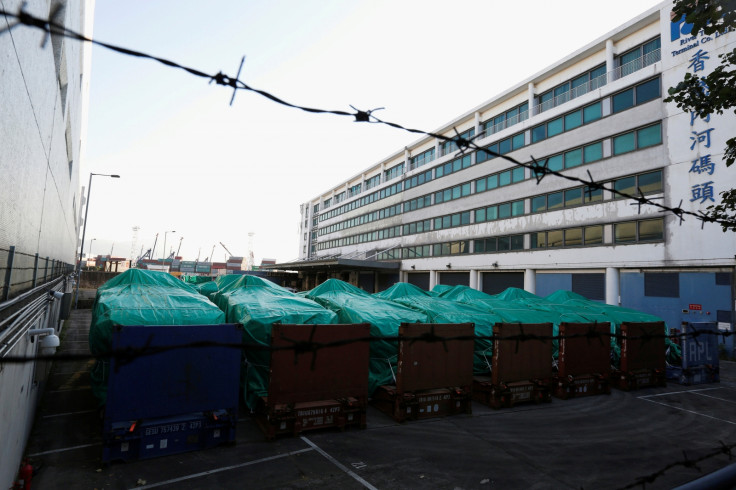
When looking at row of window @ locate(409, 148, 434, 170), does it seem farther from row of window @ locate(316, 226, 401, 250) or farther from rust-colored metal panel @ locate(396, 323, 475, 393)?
rust-colored metal panel @ locate(396, 323, 475, 393)

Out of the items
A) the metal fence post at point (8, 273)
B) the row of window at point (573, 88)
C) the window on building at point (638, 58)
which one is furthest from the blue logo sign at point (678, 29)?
the metal fence post at point (8, 273)

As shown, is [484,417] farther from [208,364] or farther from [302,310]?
[208,364]

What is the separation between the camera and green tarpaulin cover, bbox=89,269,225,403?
960 centimetres

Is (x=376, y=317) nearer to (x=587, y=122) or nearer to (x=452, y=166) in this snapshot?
(x=587, y=122)

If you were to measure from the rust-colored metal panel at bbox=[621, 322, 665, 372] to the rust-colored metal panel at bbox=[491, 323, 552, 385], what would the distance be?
3.74m

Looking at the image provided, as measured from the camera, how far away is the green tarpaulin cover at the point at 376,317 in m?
12.2

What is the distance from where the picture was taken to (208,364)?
8.37 meters

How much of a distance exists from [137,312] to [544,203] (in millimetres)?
29329

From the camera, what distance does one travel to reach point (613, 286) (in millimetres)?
25562

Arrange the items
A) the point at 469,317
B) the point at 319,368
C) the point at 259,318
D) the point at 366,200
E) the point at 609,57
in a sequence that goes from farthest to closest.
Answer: the point at 366,200, the point at 609,57, the point at 469,317, the point at 259,318, the point at 319,368

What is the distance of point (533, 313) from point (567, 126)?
19.7m

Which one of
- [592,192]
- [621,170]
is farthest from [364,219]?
[621,170]

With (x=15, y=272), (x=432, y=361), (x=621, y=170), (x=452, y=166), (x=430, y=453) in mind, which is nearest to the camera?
(x=15, y=272)

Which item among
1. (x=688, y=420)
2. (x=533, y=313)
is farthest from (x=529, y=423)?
(x=533, y=313)
